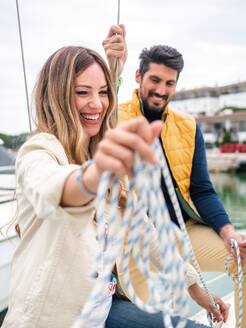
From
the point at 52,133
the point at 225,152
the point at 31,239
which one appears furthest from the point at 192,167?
the point at 225,152

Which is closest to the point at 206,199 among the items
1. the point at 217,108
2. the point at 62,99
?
the point at 62,99

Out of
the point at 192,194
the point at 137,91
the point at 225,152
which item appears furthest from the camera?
the point at 225,152

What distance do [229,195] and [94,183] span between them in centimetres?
1296

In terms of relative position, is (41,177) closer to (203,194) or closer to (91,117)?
(91,117)

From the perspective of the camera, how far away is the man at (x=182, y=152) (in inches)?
59.1

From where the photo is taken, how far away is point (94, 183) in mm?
530

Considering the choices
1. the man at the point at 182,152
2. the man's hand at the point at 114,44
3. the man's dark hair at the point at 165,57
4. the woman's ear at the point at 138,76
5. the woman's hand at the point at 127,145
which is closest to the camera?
the woman's hand at the point at 127,145

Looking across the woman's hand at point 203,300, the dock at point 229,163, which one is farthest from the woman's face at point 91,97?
the dock at point 229,163

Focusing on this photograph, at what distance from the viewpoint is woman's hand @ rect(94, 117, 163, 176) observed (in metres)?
0.44

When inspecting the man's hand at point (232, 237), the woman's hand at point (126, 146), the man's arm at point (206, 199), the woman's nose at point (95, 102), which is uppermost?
the woman's hand at point (126, 146)

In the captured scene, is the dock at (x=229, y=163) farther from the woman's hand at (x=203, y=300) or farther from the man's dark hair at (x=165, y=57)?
the woman's hand at (x=203, y=300)

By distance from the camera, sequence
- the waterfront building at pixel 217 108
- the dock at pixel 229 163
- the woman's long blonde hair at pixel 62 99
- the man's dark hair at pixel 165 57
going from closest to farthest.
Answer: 1. the woman's long blonde hair at pixel 62 99
2. the man's dark hair at pixel 165 57
3. the dock at pixel 229 163
4. the waterfront building at pixel 217 108

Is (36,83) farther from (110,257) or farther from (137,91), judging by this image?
(137,91)

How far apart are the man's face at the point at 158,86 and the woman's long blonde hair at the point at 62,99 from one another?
0.91m
